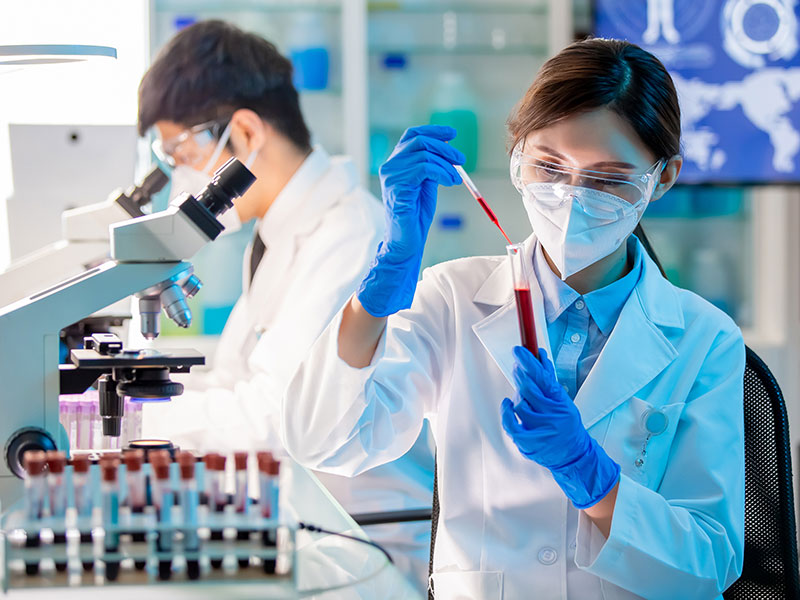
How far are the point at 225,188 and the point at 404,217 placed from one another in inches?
10.2

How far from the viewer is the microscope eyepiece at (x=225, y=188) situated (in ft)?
4.23

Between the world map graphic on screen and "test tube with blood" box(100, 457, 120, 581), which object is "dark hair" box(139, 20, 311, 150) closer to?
"test tube with blood" box(100, 457, 120, 581)

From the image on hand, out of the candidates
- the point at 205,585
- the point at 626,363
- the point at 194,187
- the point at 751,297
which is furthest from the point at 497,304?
the point at 751,297

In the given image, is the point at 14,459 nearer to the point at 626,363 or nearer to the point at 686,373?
the point at 626,363

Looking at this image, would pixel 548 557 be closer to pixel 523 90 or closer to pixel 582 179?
pixel 582 179

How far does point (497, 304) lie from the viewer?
60.5 inches

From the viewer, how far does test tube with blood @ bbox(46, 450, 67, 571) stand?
0.94 metres

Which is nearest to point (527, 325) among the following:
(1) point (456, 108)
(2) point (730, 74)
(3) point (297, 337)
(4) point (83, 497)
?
(4) point (83, 497)

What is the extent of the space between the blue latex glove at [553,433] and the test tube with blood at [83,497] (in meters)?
0.56

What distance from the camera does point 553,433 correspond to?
124 centimetres

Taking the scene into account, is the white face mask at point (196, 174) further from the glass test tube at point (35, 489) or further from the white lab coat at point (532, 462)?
the glass test tube at point (35, 489)

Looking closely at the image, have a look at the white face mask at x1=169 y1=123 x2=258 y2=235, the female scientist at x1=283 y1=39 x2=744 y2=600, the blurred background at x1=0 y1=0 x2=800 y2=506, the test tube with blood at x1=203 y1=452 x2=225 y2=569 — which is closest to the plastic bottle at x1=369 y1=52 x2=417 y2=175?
the blurred background at x1=0 y1=0 x2=800 y2=506

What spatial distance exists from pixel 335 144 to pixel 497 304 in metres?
2.35

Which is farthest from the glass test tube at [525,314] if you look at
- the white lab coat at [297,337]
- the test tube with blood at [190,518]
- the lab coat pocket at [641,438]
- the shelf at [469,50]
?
the shelf at [469,50]
